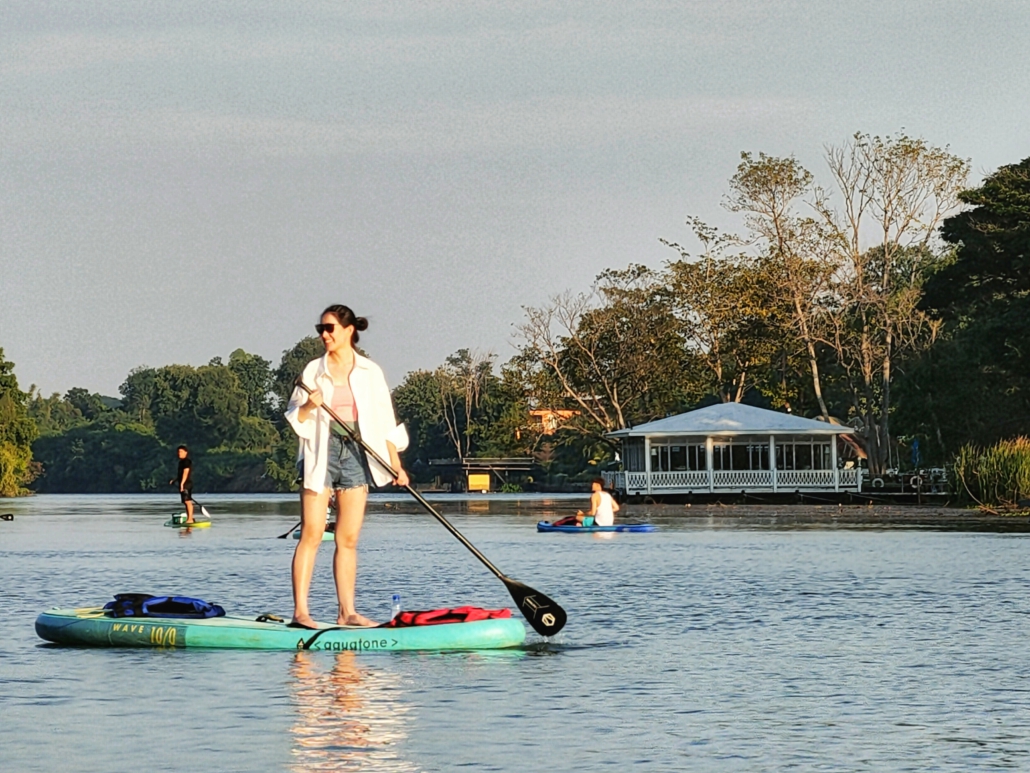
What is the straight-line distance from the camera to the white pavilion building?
64.2 metres

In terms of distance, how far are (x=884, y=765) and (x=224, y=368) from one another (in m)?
165

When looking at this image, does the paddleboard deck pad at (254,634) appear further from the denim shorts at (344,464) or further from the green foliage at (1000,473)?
the green foliage at (1000,473)

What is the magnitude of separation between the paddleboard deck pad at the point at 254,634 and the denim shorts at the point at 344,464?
0.93 m

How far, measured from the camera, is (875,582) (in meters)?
19.4

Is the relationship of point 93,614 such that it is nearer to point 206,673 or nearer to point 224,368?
point 206,673

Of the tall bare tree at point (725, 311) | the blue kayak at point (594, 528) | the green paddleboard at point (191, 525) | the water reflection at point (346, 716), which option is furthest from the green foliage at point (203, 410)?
the water reflection at point (346, 716)

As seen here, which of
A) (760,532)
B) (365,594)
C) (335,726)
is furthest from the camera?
(760,532)

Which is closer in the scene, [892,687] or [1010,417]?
[892,687]

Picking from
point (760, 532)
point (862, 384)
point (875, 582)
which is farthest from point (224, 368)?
point (875, 582)

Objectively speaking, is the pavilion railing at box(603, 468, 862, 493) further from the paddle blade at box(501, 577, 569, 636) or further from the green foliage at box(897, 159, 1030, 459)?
the paddle blade at box(501, 577, 569, 636)

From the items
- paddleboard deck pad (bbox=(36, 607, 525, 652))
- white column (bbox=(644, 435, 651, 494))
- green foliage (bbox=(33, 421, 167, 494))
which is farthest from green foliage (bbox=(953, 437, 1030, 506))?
green foliage (bbox=(33, 421, 167, 494))

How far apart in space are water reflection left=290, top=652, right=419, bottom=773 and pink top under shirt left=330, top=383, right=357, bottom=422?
150 cm

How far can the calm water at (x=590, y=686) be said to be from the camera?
8.05 m

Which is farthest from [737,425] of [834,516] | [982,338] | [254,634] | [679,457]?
[254,634]
